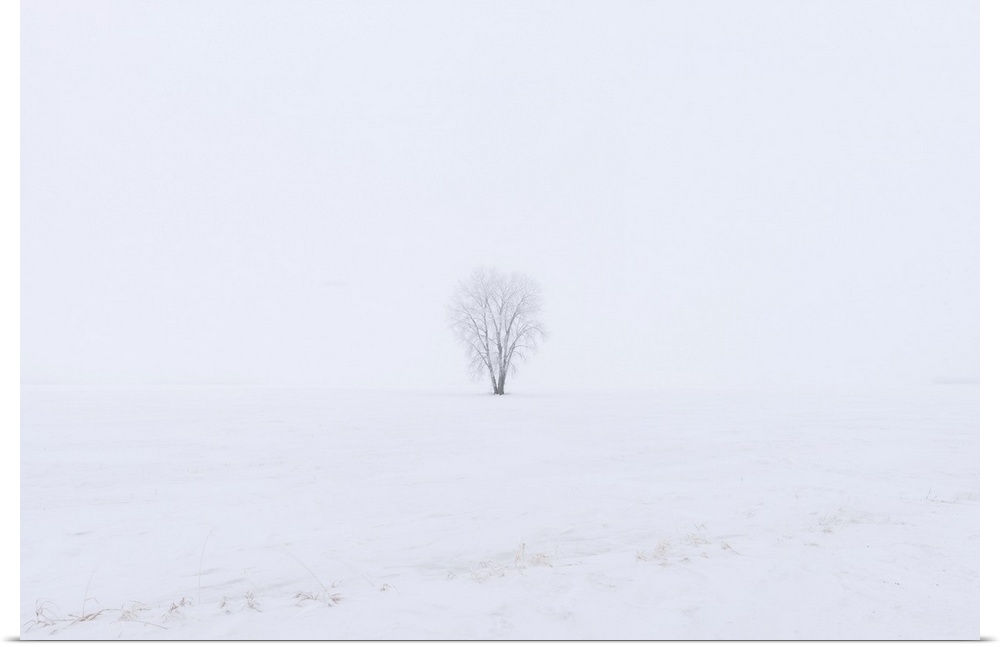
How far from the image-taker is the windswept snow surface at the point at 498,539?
487cm

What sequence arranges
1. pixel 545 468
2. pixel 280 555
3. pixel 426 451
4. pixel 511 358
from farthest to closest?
1. pixel 511 358
2. pixel 426 451
3. pixel 545 468
4. pixel 280 555

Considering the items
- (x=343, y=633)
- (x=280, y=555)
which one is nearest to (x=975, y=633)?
(x=343, y=633)

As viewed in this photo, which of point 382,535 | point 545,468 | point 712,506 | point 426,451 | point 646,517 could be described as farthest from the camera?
point 426,451

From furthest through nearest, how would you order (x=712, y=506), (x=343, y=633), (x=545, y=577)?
(x=712, y=506), (x=545, y=577), (x=343, y=633)

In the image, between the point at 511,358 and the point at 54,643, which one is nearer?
the point at 54,643

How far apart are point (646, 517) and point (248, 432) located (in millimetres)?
13885

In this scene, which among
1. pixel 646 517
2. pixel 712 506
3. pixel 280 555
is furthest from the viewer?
pixel 712 506

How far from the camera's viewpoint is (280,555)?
649 centimetres

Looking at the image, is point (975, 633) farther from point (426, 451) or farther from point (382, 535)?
point (426, 451)

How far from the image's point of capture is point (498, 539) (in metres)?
7.07

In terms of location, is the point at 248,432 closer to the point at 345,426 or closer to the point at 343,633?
the point at 345,426

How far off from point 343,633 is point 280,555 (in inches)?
86.8

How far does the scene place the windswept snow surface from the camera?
16.0 ft

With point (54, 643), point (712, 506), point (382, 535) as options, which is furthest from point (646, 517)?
point (54, 643)
